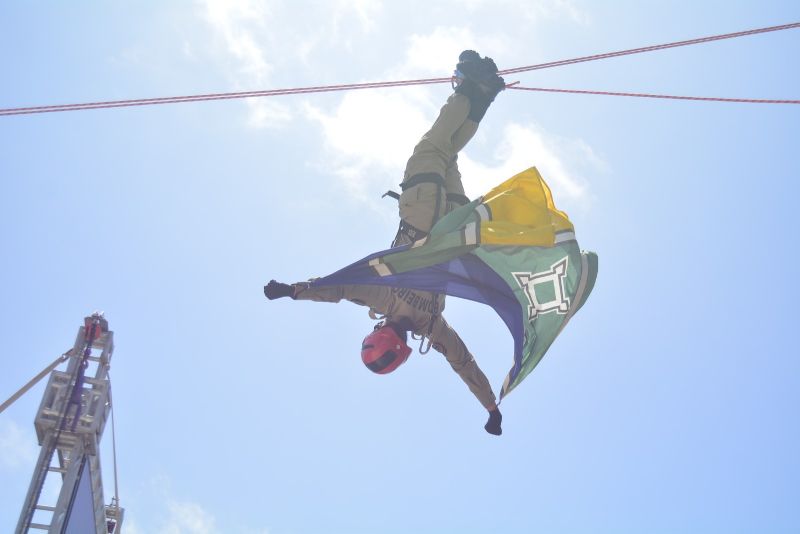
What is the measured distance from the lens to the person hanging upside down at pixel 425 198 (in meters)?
8.91

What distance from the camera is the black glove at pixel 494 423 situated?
958 cm

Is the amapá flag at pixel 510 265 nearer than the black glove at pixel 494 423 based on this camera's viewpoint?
Yes

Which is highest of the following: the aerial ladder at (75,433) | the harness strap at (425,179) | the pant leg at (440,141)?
the pant leg at (440,141)

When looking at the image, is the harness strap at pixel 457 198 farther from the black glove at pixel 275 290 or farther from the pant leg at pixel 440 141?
the black glove at pixel 275 290

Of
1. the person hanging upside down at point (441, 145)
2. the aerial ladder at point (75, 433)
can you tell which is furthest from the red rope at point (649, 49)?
the aerial ladder at point (75, 433)

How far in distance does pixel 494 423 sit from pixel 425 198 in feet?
7.93

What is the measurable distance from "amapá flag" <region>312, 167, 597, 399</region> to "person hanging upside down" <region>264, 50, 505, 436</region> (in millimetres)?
480

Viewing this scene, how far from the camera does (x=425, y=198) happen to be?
891 cm

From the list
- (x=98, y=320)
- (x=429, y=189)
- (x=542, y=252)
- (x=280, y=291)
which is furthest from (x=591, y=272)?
(x=98, y=320)

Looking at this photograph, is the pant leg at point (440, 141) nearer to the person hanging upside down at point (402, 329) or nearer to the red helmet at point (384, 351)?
the person hanging upside down at point (402, 329)

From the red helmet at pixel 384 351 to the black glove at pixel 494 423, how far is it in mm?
1200

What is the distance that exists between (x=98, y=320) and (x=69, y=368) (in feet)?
1.95

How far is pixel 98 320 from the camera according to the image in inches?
364

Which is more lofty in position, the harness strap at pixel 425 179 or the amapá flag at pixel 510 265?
the harness strap at pixel 425 179
